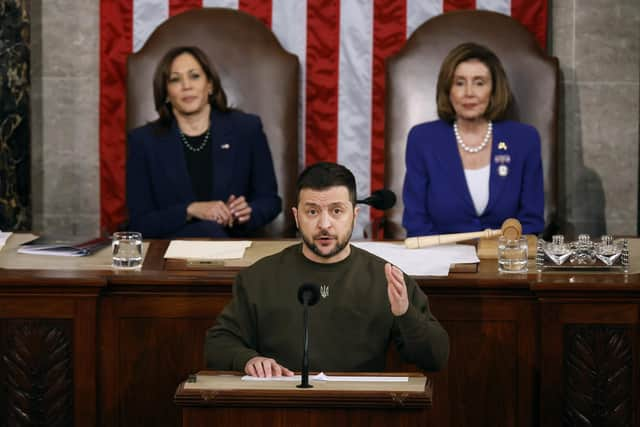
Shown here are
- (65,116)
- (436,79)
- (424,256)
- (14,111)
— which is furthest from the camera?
(65,116)

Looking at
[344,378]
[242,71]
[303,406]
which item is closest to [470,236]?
[344,378]

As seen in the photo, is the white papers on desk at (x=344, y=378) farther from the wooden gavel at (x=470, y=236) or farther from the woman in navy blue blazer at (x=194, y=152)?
the woman in navy blue blazer at (x=194, y=152)

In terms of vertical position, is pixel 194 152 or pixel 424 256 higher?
pixel 194 152

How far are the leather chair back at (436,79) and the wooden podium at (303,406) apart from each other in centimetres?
298

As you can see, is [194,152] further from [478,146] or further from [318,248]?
[318,248]

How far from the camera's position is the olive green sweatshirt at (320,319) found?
10.9ft

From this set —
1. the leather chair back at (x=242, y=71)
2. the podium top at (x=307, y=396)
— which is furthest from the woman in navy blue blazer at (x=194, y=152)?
the podium top at (x=307, y=396)

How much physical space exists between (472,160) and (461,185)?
0.13m

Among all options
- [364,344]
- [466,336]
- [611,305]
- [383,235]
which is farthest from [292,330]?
[383,235]

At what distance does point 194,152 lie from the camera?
18.2 feet

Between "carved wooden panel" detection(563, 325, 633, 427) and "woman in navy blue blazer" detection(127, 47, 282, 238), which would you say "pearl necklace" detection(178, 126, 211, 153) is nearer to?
"woman in navy blue blazer" detection(127, 47, 282, 238)

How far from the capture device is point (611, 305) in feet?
12.3

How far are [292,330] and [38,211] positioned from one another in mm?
3232

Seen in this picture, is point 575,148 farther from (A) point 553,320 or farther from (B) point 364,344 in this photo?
(B) point 364,344
